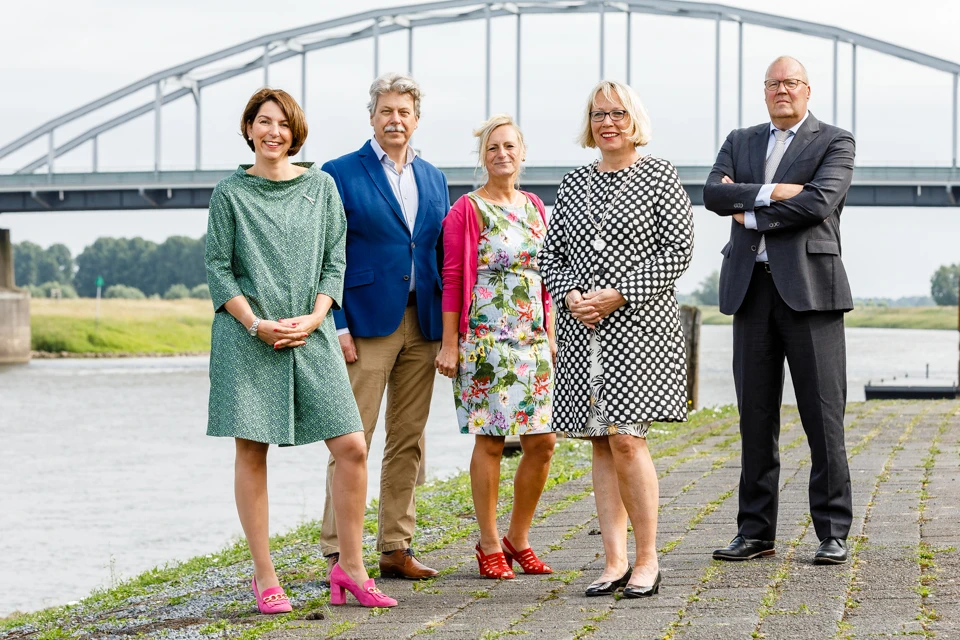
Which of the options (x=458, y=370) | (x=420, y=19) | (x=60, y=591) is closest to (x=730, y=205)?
(x=458, y=370)

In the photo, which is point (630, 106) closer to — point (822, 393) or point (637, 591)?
point (822, 393)

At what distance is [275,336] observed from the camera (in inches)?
154

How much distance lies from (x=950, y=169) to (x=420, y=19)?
2575 cm

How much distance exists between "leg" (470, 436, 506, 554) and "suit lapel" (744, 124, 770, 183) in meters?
1.38

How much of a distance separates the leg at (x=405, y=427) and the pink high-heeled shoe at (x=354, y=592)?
0.48 metres

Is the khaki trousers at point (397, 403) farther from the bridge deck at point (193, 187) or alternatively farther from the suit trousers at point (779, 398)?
the bridge deck at point (193, 187)

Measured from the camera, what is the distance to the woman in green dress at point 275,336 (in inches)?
155

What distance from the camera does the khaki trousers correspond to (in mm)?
4531

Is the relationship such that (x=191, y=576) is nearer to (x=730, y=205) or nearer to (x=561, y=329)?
(x=561, y=329)

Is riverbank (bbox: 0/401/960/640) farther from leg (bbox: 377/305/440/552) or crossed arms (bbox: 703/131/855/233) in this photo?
crossed arms (bbox: 703/131/855/233)

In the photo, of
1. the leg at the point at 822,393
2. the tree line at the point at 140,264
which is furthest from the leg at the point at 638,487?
the tree line at the point at 140,264

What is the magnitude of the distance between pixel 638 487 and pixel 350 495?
944mm

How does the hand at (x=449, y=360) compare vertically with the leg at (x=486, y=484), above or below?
above

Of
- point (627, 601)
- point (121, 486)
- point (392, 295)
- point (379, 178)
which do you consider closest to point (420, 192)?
point (379, 178)
